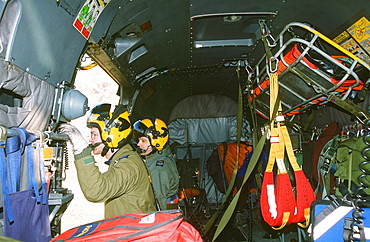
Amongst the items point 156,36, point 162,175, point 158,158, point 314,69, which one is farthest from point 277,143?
point 158,158

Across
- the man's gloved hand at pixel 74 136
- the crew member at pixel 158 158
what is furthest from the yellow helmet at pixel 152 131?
the man's gloved hand at pixel 74 136

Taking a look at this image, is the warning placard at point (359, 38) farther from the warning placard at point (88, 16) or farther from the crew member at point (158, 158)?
the crew member at point (158, 158)

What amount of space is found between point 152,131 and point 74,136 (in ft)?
6.24

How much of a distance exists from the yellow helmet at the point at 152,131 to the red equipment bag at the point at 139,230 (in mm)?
2326

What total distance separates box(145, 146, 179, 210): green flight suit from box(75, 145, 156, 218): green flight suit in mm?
1054

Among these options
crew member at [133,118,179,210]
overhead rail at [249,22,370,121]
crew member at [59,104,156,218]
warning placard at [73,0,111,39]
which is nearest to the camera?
warning placard at [73,0,111,39]

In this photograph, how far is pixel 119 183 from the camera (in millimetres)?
2611

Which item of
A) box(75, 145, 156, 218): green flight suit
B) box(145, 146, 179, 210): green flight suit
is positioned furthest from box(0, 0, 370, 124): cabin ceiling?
box(145, 146, 179, 210): green flight suit

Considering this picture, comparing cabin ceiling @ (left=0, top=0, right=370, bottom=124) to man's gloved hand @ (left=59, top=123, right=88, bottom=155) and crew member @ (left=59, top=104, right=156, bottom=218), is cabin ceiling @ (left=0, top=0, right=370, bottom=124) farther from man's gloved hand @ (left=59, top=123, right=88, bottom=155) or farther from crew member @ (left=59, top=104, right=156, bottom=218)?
crew member @ (left=59, top=104, right=156, bottom=218)

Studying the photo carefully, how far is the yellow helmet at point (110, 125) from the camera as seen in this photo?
9.71 ft

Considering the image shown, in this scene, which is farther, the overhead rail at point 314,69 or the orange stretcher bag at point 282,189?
the orange stretcher bag at point 282,189

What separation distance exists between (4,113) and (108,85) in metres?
10.6

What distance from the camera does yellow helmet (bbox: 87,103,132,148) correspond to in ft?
9.71

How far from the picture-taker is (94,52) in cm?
295
